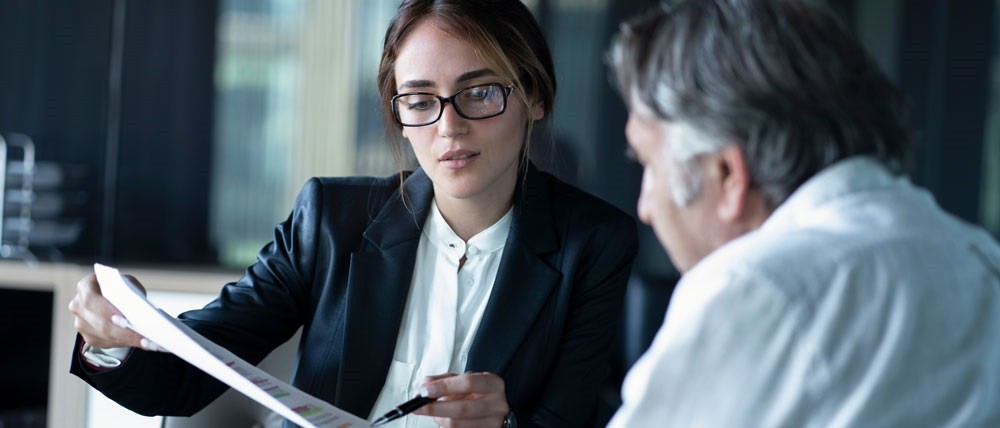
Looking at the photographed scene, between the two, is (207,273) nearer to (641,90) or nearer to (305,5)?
(305,5)

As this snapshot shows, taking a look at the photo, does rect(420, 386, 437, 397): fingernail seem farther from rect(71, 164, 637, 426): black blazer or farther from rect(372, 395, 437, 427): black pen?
rect(71, 164, 637, 426): black blazer

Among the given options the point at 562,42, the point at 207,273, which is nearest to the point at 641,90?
the point at 207,273

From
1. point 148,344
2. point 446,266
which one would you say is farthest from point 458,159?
point 148,344

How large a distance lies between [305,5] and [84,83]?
0.92 m

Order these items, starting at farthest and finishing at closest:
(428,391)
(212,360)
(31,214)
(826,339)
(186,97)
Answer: (186,97)
(31,214)
(428,391)
(212,360)
(826,339)

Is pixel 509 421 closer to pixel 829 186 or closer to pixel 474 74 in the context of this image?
pixel 474 74

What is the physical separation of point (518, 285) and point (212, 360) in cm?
54

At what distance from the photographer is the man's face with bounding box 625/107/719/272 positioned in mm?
905

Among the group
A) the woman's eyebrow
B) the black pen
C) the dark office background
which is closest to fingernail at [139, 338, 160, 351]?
the black pen


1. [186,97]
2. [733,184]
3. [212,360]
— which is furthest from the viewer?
[186,97]

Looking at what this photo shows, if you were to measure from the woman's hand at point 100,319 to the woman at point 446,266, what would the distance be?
12 cm

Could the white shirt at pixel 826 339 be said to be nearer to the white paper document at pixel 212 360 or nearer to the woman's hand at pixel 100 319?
the white paper document at pixel 212 360

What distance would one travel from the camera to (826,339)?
762 mm

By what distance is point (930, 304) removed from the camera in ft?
2.60
